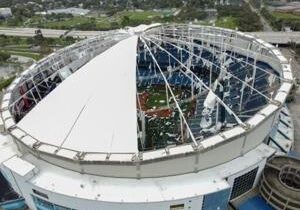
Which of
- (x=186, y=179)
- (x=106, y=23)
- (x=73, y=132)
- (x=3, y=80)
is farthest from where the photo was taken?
(x=106, y=23)

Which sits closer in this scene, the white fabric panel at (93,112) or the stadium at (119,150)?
the stadium at (119,150)

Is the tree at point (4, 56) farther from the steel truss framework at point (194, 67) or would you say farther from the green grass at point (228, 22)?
the green grass at point (228, 22)

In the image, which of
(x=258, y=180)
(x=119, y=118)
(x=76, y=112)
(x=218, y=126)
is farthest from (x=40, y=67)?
(x=258, y=180)

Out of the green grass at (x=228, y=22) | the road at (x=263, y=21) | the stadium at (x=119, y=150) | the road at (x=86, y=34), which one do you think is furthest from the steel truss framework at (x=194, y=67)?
the road at (x=263, y=21)

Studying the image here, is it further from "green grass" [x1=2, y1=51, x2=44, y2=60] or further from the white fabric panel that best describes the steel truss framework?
"green grass" [x1=2, y1=51, x2=44, y2=60]

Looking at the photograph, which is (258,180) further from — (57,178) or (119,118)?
(57,178)

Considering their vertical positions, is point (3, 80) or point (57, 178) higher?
point (57, 178)

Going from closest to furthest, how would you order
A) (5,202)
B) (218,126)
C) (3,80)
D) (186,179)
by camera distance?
(186,179)
(5,202)
(218,126)
(3,80)
